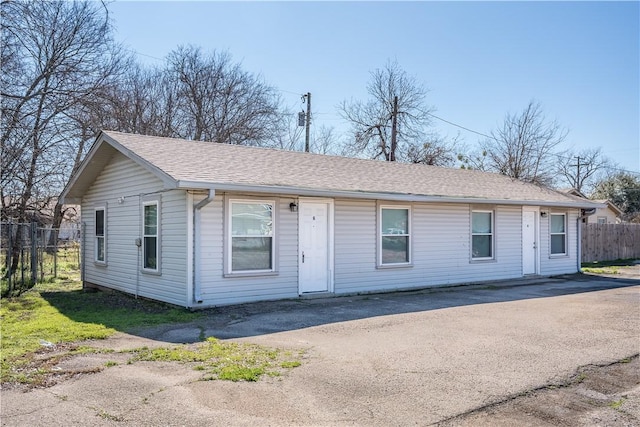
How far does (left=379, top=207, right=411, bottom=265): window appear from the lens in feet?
42.4

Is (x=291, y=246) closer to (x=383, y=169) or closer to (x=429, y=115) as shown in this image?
(x=383, y=169)

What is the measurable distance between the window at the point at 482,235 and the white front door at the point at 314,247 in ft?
17.0

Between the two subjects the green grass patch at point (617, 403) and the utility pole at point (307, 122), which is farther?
the utility pole at point (307, 122)

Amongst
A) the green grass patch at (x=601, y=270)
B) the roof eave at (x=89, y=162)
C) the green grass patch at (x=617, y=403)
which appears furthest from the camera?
the green grass patch at (x=601, y=270)

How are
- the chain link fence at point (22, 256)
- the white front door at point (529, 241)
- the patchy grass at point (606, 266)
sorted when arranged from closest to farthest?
the chain link fence at point (22, 256), the white front door at point (529, 241), the patchy grass at point (606, 266)

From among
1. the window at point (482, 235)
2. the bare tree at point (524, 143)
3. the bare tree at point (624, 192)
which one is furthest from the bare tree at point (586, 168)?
the window at point (482, 235)

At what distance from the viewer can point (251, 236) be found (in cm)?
1066

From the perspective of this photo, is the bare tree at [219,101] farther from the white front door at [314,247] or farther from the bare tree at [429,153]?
the white front door at [314,247]

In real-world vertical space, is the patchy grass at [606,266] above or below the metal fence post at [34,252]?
below

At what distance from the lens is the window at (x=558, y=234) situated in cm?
1731

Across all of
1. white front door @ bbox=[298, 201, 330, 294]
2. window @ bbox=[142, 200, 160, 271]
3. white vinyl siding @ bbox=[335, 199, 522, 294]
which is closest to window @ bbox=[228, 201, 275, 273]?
Answer: white front door @ bbox=[298, 201, 330, 294]

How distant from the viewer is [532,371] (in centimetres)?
586

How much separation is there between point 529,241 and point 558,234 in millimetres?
1791

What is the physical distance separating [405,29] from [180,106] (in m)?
16.7
